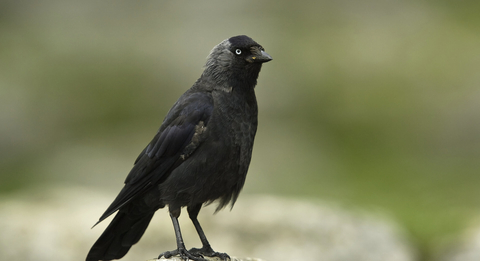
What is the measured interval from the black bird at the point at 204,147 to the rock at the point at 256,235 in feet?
8.57

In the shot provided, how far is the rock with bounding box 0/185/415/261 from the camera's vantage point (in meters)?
8.04

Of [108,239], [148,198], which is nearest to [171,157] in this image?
[148,198]

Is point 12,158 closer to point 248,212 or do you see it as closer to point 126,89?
point 126,89

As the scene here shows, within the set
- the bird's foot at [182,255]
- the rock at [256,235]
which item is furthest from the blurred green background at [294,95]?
the bird's foot at [182,255]

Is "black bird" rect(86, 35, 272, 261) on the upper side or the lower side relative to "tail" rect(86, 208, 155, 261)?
upper

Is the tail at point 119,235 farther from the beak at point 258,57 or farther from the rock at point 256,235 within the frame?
the rock at point 256,235

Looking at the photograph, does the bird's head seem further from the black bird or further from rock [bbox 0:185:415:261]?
rock [bbox 0:185:415:261]

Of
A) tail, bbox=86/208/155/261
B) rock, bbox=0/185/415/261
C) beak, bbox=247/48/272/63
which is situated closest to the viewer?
beak, bbox=247/48/272/63

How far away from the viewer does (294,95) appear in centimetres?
1584

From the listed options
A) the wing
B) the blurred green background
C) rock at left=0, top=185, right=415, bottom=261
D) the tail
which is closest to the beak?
the wing

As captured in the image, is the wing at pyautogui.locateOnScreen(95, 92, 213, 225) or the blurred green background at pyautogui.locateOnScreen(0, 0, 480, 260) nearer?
the wing at pyautogui.locateOnScreen(95, 92, 213, 225)

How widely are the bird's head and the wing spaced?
0.32m

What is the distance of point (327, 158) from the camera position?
556 inches

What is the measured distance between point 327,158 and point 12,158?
29.9 feet
